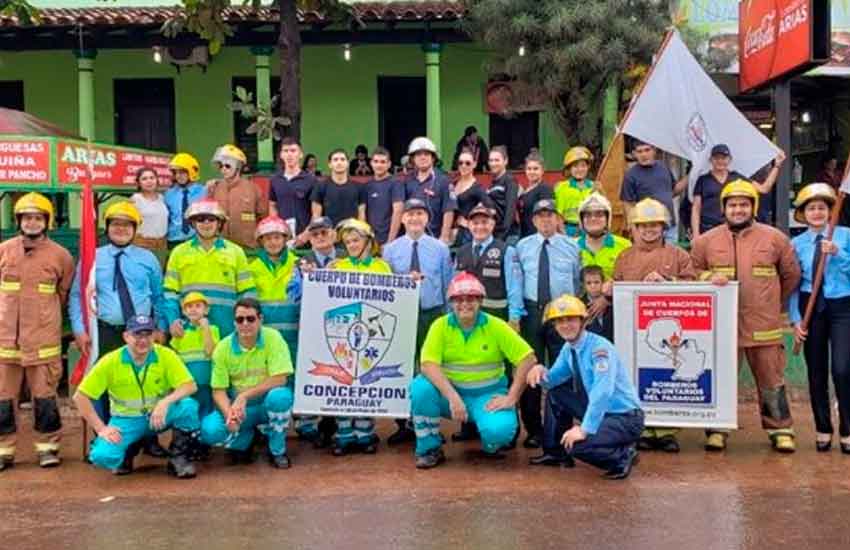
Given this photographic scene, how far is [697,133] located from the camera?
8641 millimetres

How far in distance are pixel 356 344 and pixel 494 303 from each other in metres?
1.11

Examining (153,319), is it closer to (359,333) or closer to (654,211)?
(359,333)

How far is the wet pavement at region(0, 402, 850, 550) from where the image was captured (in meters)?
5.31

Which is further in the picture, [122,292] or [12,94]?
[12,94]

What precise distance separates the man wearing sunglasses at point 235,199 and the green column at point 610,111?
609cm

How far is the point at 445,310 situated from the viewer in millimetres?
7688

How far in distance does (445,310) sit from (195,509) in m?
2.60

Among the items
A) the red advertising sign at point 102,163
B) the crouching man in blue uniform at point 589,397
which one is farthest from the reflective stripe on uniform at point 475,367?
the red advertising sign at point 102,163

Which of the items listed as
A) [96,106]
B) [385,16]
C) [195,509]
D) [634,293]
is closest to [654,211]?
[634,293]

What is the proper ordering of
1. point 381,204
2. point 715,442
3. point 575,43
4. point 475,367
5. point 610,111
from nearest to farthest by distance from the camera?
point 475,367, point 715,442, point 381,204, point 575,43, point 610,111

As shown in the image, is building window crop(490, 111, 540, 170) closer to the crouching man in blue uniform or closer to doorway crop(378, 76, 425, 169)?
doorway crop(378, 76, 425, 169)

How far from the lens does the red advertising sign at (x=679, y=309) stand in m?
7.24

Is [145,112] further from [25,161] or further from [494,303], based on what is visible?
[494,303]

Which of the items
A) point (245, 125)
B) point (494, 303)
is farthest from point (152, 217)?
point (245, 125)
